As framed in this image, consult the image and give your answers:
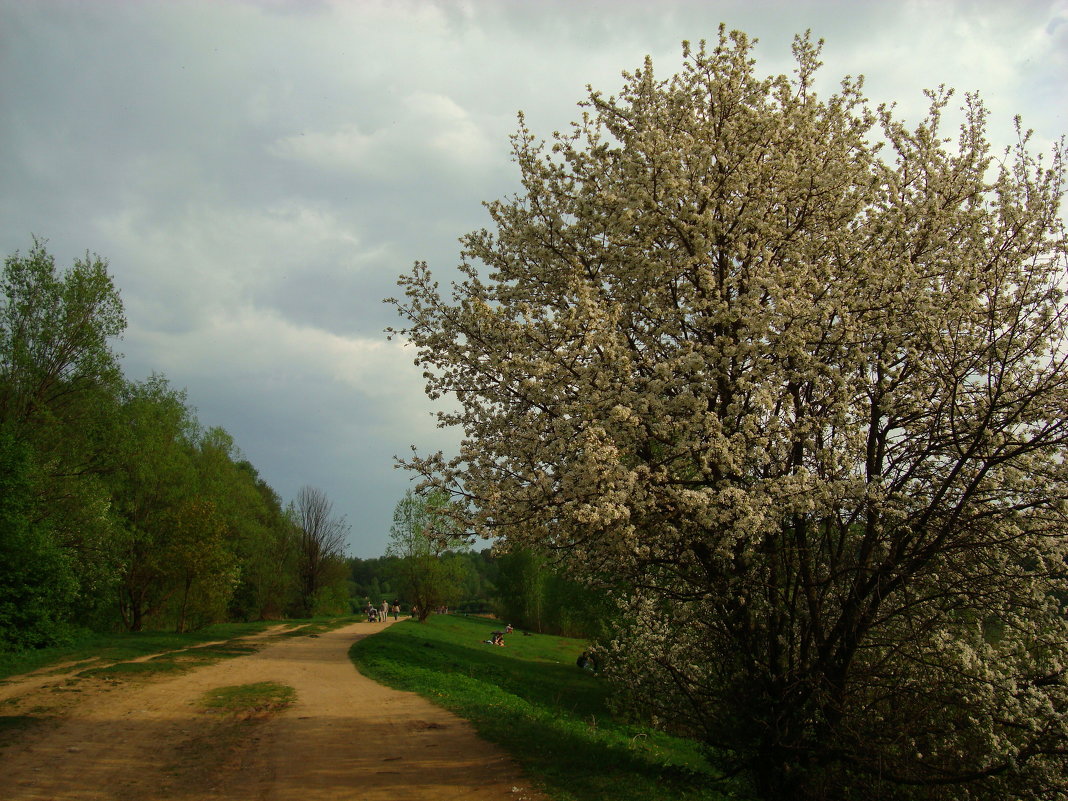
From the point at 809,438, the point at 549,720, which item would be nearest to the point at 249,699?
the point at 549,720

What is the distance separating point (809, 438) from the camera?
979cm

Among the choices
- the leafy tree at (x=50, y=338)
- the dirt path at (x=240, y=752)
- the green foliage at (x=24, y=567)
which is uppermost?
the leafy tree at (x=50, y=338)

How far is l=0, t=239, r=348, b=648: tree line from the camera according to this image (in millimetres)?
22469

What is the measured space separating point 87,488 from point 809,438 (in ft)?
90.2

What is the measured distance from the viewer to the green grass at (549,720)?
9.95 meters

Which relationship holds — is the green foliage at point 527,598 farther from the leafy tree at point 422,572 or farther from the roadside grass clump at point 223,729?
the roadside grass clump at point 223,729

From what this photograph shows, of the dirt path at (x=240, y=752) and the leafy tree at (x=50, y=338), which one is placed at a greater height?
the leafy tree at (x=50, y=338)

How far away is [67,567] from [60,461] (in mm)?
5505

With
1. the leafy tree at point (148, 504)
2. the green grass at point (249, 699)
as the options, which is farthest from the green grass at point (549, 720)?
the leafy tree at point (148, 504)

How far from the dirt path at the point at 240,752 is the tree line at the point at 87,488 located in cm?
730

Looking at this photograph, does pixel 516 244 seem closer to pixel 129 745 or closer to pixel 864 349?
pixel 864 349

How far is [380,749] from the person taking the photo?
1185cm

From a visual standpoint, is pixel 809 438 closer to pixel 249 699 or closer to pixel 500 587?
pixel 249 699

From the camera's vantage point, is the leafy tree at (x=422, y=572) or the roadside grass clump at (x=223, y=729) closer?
the roadside grass clump at (x=223, y=729)
